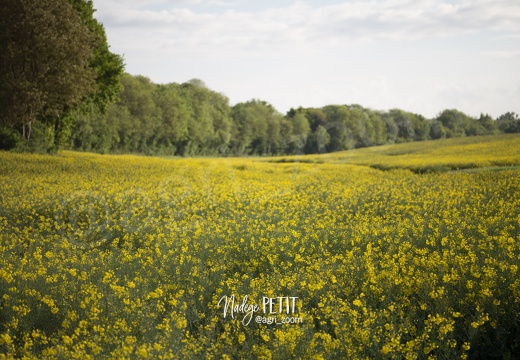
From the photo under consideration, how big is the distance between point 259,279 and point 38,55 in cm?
2572

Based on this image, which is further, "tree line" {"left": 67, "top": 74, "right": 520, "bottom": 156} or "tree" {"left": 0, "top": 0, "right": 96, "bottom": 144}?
"tree line" {"left": 67, "top": 74, "right": 520, "bottom": 156}

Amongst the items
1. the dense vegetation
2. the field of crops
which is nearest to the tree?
the dense vegetation

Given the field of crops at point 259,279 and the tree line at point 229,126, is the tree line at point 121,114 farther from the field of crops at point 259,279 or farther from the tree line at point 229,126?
the field of crops at point 259,279

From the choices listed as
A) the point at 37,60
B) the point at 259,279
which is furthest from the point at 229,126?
the point at 259,279

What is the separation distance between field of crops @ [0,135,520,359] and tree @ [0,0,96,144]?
599 inches

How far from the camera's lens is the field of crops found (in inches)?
226

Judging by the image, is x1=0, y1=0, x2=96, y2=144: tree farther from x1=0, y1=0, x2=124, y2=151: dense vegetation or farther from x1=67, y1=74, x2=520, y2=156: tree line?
x1=67, y1=74, x2=520, y2=156: tree line

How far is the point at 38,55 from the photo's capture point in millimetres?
28391

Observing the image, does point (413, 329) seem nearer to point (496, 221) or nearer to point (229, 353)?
point (229, 353)

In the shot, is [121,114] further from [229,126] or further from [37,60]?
[37,60]

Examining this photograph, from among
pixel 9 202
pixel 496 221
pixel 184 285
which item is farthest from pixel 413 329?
pixel 9 202

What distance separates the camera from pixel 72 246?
10.1 metres

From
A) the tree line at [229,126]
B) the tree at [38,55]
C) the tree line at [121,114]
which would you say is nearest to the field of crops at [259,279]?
the tree at [38,55]

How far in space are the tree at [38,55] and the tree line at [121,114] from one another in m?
0.06
